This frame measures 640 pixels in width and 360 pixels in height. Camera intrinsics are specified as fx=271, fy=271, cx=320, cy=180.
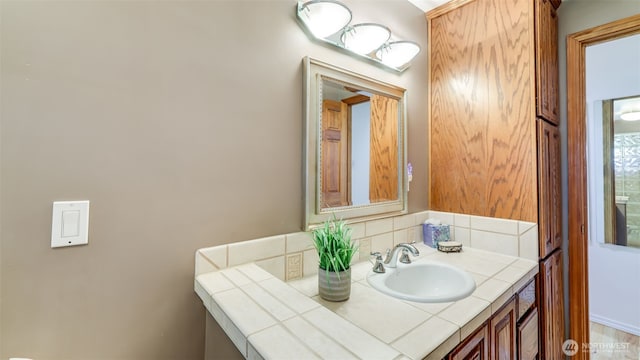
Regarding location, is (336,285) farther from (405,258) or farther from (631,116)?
(631,116)

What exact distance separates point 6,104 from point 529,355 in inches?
81.3

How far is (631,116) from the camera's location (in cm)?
221

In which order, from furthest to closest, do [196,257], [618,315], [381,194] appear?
[618,315] → [381,194] → [196,257]

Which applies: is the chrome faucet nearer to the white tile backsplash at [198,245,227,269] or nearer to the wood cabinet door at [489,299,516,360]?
the wood cabinet door at [489,299,516,360]

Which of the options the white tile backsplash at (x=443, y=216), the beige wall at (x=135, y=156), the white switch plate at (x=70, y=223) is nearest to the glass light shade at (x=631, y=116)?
the white tile backsplash at (x=443, y=216)

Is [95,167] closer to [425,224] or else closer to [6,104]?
[6,104]

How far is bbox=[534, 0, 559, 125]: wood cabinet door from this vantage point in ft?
4.53

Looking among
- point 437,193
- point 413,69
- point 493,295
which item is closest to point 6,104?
point 493,295

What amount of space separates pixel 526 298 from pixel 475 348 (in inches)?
23.4

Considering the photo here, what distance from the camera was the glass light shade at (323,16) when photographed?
110 centimetres

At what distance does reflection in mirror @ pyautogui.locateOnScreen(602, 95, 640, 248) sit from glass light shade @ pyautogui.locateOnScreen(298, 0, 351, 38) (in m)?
2.60

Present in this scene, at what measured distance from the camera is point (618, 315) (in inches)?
87.8

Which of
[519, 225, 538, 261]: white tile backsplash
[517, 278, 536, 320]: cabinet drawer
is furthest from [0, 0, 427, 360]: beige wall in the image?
[519, 225, 538, 261]: white tile backsplash

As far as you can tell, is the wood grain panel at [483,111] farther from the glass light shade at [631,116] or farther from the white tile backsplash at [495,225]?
the glass light shade at [631,116]
